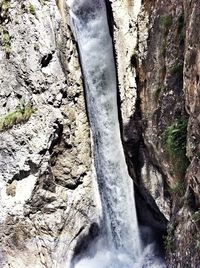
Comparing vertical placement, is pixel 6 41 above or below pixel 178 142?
above

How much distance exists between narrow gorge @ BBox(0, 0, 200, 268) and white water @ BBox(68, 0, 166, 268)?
0.03m

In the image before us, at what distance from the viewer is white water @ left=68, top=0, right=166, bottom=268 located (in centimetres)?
1201

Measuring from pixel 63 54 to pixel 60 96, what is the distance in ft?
4.23

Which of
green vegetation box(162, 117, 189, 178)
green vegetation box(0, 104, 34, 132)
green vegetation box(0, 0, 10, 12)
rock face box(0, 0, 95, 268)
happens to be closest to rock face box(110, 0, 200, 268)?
green vegetation box(162, 117, 189, 178)

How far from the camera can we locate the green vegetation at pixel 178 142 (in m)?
7.71

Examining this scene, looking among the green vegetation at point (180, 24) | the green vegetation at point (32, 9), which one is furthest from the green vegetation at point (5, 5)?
the green vegetation at point (180, 24)

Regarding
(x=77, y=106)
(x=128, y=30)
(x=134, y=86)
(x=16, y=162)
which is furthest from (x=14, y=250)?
(x=128, y=30)

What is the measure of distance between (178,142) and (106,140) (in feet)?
15.0

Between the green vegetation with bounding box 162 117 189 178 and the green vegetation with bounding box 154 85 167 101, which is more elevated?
the green vegetation with bounding box 154 85 167 101

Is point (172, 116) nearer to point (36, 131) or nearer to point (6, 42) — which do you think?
point (36, 131)

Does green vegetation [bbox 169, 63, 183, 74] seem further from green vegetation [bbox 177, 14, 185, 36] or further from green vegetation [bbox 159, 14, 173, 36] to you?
green vegetation [bbox 159, 14, 173, 36]

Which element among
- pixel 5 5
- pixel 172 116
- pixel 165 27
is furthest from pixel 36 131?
pixel 165 27

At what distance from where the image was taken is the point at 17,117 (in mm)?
11438

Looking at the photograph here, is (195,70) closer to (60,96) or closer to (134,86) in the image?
(134,86)
